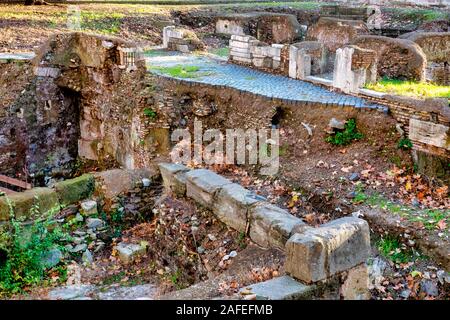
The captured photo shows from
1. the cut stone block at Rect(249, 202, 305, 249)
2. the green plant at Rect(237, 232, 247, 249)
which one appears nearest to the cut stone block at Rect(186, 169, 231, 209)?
the green plant at Rect(237, 232, 247, 249)

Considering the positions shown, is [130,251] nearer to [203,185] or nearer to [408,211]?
[203,185]

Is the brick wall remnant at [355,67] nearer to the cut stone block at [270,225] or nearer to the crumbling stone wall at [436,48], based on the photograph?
Answer: the crumbling stone wall at [436,48]

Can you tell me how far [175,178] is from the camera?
7629mm

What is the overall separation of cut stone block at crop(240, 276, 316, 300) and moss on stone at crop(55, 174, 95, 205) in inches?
181

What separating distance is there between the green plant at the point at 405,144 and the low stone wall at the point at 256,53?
410cm

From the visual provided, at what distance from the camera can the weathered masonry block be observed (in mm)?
4680

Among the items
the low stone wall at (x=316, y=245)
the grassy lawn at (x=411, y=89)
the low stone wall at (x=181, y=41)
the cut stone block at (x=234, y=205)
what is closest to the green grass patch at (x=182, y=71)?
the low stone wall at (x=181, y=41)

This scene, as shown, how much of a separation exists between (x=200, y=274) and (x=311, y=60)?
6463mm

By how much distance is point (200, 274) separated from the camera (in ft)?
22.0

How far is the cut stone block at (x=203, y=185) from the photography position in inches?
272

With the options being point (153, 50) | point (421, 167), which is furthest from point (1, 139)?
point (421, 167)

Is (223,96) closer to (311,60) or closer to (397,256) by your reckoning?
(311,60)

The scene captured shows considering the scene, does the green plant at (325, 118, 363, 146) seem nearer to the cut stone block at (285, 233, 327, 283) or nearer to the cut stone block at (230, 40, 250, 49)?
the cut stone block at (230, 40, 250, 49)
